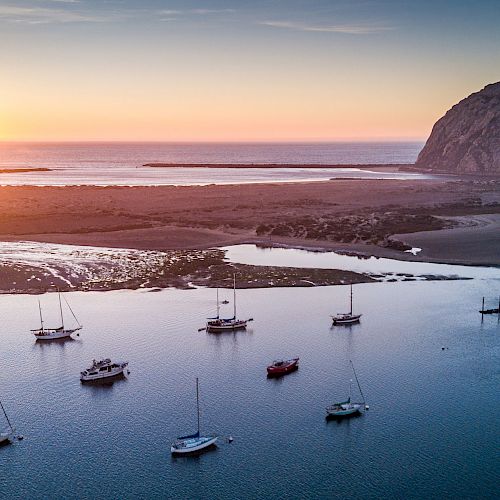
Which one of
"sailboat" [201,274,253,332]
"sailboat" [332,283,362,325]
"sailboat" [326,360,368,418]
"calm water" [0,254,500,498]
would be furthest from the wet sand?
"sailboat" [326,360,368,418]

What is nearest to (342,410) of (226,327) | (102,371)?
(102,371)

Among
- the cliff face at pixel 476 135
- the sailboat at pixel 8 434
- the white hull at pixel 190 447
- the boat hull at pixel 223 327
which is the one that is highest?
the cliff face at pixel 476 135

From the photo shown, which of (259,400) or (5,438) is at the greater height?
(259,400)

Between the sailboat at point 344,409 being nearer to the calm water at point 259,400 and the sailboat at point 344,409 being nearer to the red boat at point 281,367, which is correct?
the calm water at point 259,400

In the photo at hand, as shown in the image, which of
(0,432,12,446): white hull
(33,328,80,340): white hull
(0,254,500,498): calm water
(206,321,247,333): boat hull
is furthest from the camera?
(206,321,247,333): boat hull

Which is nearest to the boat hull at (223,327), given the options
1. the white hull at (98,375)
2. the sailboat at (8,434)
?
the white hull at (98,375)

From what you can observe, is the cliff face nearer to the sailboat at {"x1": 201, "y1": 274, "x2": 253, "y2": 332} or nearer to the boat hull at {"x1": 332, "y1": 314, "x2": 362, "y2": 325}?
the boat hull at {"x1": 332, "y1": 314, "x2": 362, "y2": 325}

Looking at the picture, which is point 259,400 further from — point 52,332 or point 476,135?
point 476,135
